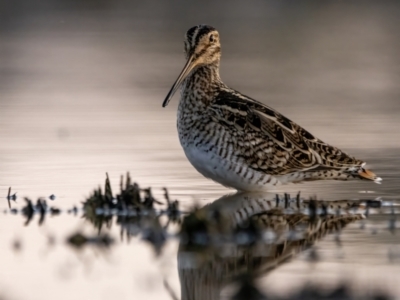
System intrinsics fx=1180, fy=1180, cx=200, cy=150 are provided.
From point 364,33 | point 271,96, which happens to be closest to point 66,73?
point 271,96

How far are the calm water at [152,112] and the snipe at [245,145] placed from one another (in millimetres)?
225

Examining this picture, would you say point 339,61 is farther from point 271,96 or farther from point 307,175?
point 307,175

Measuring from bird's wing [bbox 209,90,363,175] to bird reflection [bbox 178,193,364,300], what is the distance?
1.54 feet

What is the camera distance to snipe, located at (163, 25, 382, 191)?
9.66m

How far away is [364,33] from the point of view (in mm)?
25172

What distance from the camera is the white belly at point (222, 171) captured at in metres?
9.59

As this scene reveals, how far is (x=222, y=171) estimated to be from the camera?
9.59m

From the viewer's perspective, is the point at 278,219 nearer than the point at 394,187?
Yes

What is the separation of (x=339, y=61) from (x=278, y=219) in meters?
13.0

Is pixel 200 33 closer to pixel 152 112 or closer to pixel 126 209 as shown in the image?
pixel 126 209

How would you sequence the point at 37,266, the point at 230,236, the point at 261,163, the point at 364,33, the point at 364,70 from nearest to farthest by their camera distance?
→ the point at 37,266
the point at 230,236
the point at 261,163
the point at 364,70
the point at 364,33

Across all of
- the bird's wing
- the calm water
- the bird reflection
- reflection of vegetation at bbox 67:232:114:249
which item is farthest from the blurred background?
reflection of vegetation at bbox 67:232:114:249

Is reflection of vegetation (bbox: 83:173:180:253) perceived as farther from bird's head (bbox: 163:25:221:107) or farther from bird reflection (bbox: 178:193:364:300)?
bird's head (bbox: 163:25:221:107)

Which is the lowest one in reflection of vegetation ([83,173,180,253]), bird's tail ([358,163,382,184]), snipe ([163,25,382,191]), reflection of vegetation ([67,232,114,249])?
reflection of vegetation ([67,232,114,249])
